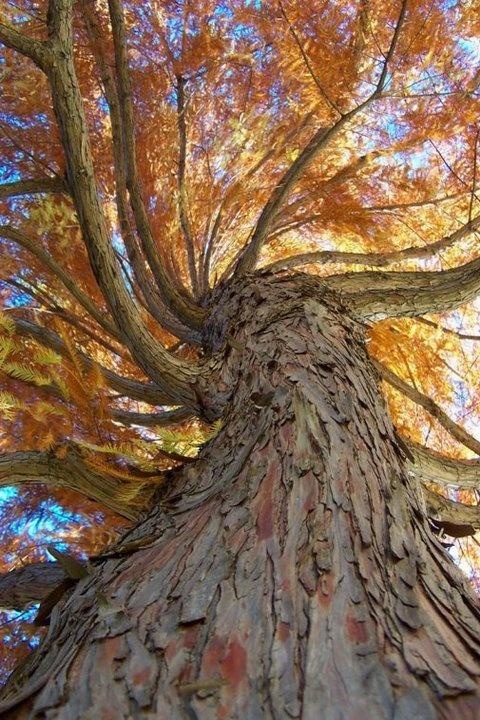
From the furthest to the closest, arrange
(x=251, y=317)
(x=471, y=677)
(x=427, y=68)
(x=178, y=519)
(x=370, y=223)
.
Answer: (x=370, y=223) < (x=427, y=68) < (x=251, y=317) < (x=178, y=519) < (x=471, y=677)

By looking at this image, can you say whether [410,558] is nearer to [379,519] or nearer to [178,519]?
[379,519]

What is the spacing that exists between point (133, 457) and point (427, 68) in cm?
361

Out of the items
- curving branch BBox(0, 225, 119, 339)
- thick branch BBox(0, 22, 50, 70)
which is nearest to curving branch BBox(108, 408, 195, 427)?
curving branch BBox(0, 225, 119, 339)

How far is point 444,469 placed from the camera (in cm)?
284

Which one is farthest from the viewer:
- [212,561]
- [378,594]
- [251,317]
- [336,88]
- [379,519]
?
[336,88]

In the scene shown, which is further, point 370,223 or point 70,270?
point 370,223

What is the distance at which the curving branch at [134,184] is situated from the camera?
10.5 ft

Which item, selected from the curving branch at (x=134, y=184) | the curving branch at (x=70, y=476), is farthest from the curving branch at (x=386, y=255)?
the curving branch at (x=70, y=476)

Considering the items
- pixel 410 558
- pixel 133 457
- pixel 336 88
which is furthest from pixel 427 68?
pixel 410 558

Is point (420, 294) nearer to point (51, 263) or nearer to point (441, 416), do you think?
point (441, 416)

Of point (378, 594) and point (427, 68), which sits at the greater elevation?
point (427, 68)

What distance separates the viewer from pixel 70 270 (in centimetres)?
467

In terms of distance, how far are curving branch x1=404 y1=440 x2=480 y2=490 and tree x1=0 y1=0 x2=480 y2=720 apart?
1cm

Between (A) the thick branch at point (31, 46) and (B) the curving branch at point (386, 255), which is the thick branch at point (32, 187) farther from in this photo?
(B) the curving branch at point (386, 255)
